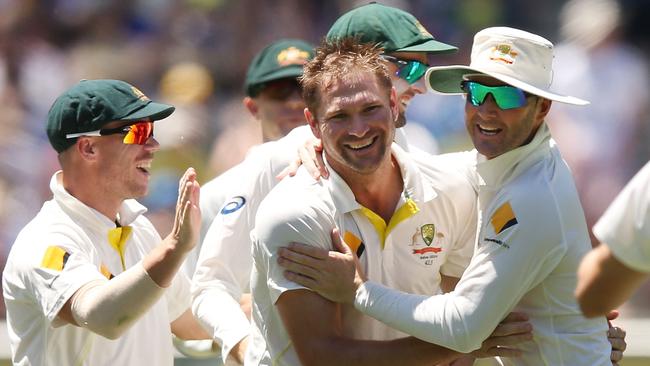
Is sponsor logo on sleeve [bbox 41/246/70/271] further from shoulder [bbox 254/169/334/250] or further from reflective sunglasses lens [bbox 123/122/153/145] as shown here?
shoulder [bbox 254/169/334/250]

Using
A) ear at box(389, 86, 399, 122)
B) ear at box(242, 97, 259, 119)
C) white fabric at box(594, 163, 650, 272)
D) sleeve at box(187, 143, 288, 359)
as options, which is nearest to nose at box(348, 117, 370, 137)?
ear at box(389, 86, 399, 122)

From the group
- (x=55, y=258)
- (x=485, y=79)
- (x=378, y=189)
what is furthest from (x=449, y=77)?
(x=55, y=258)

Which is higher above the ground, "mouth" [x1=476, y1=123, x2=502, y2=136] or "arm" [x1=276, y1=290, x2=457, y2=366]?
"mouth" [x1=476, y1=123, x2=502, y2=136]

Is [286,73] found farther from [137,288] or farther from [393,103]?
[137,288]

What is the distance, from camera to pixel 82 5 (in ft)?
35.7

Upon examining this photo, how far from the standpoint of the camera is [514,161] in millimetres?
4551

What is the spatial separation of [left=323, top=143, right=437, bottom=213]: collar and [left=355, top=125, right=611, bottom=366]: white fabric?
0.85ft

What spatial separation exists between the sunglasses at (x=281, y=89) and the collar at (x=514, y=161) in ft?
8.68

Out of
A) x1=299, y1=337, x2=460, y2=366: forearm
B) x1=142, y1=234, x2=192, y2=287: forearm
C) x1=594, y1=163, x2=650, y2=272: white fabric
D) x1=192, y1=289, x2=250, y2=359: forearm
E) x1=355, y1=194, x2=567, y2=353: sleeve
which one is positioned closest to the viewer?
x1=594, y1=163, x2=650, y2=272: white fabric

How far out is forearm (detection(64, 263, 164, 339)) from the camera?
15.4ft

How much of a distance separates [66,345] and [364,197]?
4.09ft

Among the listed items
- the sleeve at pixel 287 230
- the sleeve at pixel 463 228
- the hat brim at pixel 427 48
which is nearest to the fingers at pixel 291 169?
the sleeve at pixel 287 230

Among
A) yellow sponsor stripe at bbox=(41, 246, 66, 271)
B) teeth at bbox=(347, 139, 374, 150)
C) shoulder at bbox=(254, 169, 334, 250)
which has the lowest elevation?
yellow sponsor stripe at bbox=(41, 246, 66, 271)

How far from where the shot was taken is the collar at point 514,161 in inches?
179
